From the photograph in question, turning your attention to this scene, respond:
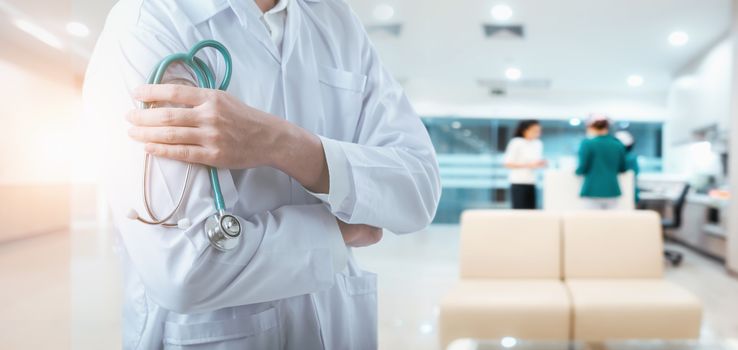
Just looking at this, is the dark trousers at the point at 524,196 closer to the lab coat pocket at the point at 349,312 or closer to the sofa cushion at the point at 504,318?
the sofa cushion at the point at 504,318

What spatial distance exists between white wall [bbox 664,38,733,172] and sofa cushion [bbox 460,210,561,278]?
356 centimetres

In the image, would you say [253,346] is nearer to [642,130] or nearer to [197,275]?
[197,275]

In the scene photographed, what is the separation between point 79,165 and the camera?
105 cm

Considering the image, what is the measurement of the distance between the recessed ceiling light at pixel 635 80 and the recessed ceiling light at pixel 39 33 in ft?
26.2

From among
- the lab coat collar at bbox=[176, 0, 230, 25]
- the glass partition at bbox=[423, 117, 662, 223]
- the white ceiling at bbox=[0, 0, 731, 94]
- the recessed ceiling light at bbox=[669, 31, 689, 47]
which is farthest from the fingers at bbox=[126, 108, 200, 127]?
the glass partition at bbox=[423, 117, 662, 223]

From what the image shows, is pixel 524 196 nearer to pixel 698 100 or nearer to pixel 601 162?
pixel 601 162

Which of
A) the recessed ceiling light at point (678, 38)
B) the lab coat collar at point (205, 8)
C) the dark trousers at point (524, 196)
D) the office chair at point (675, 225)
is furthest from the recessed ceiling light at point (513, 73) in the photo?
the lab coat collar at point (205, 8)

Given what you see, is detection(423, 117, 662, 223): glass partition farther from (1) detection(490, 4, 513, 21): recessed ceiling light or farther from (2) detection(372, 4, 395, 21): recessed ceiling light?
(2) detection(372, 4, 395, 21): recessed ceiling light

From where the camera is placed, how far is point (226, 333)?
26.6 inches

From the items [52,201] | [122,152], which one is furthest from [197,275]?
[52,201]

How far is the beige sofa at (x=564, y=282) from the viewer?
80.3 inches

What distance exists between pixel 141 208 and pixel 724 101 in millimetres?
6419

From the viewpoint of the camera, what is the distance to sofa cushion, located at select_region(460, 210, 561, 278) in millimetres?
2461

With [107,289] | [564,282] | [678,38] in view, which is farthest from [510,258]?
[678,38]
